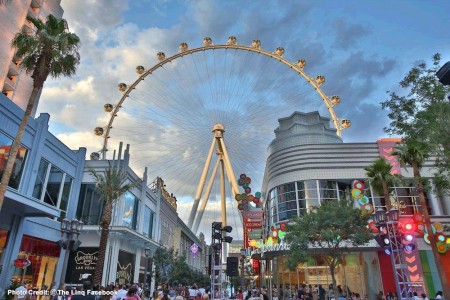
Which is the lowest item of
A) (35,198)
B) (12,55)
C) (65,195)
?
(35,198)

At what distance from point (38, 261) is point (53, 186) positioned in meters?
5.05

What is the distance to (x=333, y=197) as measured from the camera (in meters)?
39.8

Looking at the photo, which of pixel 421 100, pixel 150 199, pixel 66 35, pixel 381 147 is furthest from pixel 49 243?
pixel 381 147

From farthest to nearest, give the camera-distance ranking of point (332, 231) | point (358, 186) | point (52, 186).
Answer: point (358, 186)
point (332, 231)
point (52, 186)

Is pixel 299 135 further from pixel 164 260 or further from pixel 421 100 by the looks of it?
pixel 421 100

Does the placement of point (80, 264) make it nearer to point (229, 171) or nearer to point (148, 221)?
point (148, 221)

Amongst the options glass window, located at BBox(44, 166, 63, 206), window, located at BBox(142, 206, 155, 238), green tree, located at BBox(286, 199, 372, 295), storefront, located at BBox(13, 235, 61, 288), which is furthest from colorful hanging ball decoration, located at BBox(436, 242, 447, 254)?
glass window, located at BBox(44, 166, 63, 206)

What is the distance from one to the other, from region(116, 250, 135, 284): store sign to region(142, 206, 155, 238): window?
4.30m

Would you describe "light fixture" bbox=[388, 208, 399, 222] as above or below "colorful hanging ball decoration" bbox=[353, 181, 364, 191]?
below

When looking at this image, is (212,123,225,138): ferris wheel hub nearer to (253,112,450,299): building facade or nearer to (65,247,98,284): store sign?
(253,112,450,299): building facade

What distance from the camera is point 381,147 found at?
4088 cm

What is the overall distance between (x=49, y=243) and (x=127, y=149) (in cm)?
1142

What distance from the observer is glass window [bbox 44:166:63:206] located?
23.6 meters

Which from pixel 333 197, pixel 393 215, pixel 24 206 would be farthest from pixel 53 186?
pixel 333 197
